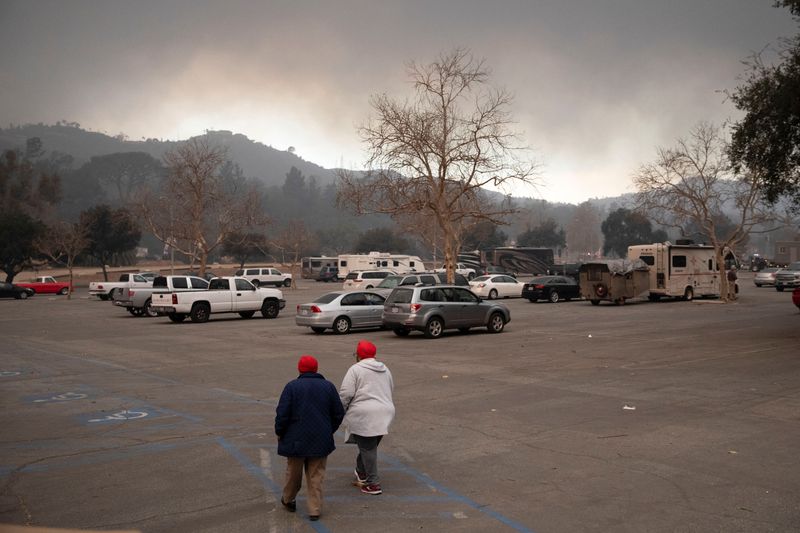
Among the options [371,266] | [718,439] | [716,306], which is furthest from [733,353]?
[371,266]

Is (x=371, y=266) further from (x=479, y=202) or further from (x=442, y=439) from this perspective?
(x=442, y=439)

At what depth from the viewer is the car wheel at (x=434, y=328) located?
22.1 meters

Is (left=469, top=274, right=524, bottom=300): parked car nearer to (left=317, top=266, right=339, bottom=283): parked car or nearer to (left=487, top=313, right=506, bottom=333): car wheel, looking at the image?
(left=487, top=313, right=506, bottom=333): car wheel

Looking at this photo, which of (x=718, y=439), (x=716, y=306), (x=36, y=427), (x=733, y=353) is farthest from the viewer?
A: (x=716, y=306)

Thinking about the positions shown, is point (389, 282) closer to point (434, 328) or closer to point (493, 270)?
point (434, 328)

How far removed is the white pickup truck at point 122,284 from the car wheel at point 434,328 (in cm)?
2514

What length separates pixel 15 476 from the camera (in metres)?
7.59

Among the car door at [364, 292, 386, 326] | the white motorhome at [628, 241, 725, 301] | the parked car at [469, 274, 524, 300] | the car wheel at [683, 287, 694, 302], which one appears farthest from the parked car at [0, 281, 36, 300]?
the car wheel at [683, 287, 694, 302]

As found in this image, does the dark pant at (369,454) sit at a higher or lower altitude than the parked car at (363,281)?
lower

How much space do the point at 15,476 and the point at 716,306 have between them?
3447 cm

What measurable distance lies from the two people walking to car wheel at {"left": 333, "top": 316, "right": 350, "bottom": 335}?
17.5 metres

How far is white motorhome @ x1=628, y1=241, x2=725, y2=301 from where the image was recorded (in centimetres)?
3853

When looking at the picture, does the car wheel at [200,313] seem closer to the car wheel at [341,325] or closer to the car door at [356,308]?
the car wheel at [341,325]

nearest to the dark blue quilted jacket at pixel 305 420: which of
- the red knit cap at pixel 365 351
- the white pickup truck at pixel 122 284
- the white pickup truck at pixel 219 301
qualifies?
the red knit cap at pixel 365 351
